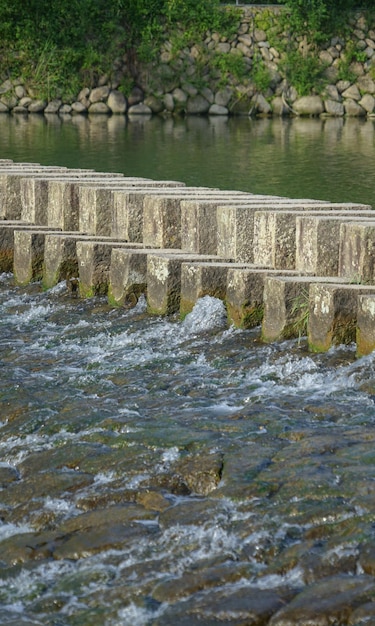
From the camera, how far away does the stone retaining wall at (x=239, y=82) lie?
34.9 metres

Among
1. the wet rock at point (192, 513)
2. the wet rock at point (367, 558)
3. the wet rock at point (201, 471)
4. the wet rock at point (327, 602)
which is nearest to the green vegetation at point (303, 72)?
the wet rock at point (201, 471)

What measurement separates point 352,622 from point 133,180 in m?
7.98

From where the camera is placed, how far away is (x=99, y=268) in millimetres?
10414

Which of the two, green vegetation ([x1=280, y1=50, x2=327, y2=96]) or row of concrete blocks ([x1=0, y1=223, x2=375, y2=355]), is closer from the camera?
row of concrete blocks ([x1=0, y1=223, x2=375, y2=355])

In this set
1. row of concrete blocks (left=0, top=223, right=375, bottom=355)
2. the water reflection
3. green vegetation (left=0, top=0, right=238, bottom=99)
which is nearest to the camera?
row of concrete blocks (left=0, top=223, right=375, bottom=355)

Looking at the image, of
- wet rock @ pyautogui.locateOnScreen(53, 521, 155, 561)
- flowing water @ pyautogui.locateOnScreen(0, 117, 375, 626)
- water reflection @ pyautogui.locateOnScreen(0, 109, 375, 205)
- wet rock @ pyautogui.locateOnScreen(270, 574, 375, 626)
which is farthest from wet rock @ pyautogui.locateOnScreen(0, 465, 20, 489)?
water reflection @ pyautogui.locateOnScreen(0, 109, 375, 205)

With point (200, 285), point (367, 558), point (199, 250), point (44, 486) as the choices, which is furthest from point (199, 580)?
point (199, 250)

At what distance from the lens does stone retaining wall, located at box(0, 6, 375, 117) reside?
3491cm

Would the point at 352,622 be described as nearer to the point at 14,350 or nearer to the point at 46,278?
the point at 14,350

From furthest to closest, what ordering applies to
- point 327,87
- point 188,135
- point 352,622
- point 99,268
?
point 327,87 < point 188,135 < point 99,268 < point 352,622

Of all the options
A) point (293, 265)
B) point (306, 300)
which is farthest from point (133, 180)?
point (306, 300)

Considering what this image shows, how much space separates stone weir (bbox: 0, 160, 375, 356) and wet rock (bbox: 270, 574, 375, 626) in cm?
306

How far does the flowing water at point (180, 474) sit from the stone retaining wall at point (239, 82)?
84.6 ft

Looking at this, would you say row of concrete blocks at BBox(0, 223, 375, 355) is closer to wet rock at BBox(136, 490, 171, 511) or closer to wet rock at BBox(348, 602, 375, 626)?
wet rock at BBox(136, 490, 171, 511)
